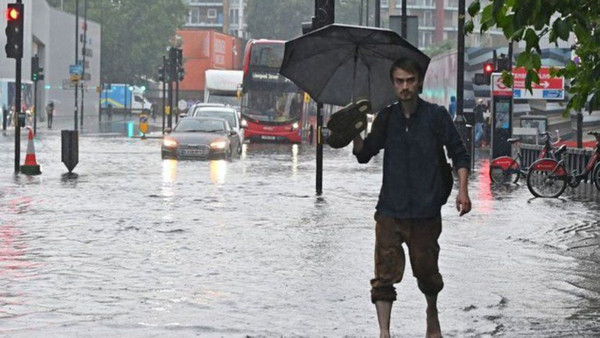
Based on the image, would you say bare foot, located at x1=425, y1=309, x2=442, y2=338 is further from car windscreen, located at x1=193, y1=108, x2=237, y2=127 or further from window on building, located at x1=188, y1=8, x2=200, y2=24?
window on building, located at x1=188, y1=8, x2=200, y2=24

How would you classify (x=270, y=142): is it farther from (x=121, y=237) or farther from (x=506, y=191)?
(x=121, y=237)

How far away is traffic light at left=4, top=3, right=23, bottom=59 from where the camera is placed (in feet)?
93.6

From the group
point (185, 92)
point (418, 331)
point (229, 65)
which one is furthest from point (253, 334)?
point (185, 92)

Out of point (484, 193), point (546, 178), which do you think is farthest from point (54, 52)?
point (546, 178)

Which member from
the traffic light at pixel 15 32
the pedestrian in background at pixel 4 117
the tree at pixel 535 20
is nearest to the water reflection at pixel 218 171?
the traffic light at pixel 15 32

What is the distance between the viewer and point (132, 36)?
12425cm

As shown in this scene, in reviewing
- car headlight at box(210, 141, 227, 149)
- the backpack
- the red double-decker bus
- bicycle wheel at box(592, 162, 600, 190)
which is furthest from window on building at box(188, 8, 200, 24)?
the backpack

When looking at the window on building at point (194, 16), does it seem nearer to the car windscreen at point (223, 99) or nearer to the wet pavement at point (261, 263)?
the car windscreen at point (223, 99)

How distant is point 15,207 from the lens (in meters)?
20.4

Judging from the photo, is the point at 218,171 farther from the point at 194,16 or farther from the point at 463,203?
Answer: the point at 194,16

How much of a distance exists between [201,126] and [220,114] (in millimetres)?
6088

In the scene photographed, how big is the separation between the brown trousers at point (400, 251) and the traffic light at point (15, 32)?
20.6 m

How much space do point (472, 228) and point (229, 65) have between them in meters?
92.7

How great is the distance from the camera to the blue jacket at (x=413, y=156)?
8.80m
